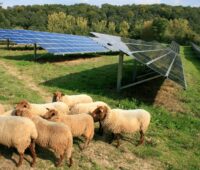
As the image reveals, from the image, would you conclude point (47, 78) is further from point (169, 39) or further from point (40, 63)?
point (169, 39)

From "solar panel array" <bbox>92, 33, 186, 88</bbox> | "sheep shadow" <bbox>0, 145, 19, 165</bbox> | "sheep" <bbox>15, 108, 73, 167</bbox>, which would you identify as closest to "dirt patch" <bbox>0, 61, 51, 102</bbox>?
"solar panel array" <bbox>92, 33, 186, 88</bbox>

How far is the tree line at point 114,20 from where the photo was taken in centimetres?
8769

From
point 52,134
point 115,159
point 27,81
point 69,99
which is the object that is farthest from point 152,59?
point 52,134

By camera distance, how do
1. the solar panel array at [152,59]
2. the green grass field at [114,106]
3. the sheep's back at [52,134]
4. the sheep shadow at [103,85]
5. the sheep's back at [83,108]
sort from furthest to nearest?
the sheep shadow at [103,85]
the solar panel array at [152,59]
the sheep's back at [83,108]
the green grass field at [114,106]
the sheep's back at [52,134]

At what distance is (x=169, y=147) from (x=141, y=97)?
5.24 metres

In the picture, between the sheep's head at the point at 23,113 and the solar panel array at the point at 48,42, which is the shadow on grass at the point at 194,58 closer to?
the solar panel array at the point at 48,42

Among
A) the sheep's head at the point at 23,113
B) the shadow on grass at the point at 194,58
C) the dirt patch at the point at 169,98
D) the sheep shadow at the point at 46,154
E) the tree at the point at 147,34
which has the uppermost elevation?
the sheep's head at the point at 23,113

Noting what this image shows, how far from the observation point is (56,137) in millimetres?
7121

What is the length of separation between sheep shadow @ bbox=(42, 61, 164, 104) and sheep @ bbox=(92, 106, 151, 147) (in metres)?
4.58

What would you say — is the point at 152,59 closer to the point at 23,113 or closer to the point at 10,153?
the point at 23,113

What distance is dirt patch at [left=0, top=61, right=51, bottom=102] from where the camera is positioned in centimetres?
1376

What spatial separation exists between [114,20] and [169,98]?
116 m

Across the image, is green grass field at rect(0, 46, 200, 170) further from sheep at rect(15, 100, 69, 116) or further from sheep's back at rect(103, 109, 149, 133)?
sheep at rect(15, 100, 69, 116)

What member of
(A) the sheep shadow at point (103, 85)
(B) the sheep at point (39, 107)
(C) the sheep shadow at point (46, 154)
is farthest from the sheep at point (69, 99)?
(A) the sheep shadow at point (103, 85)
